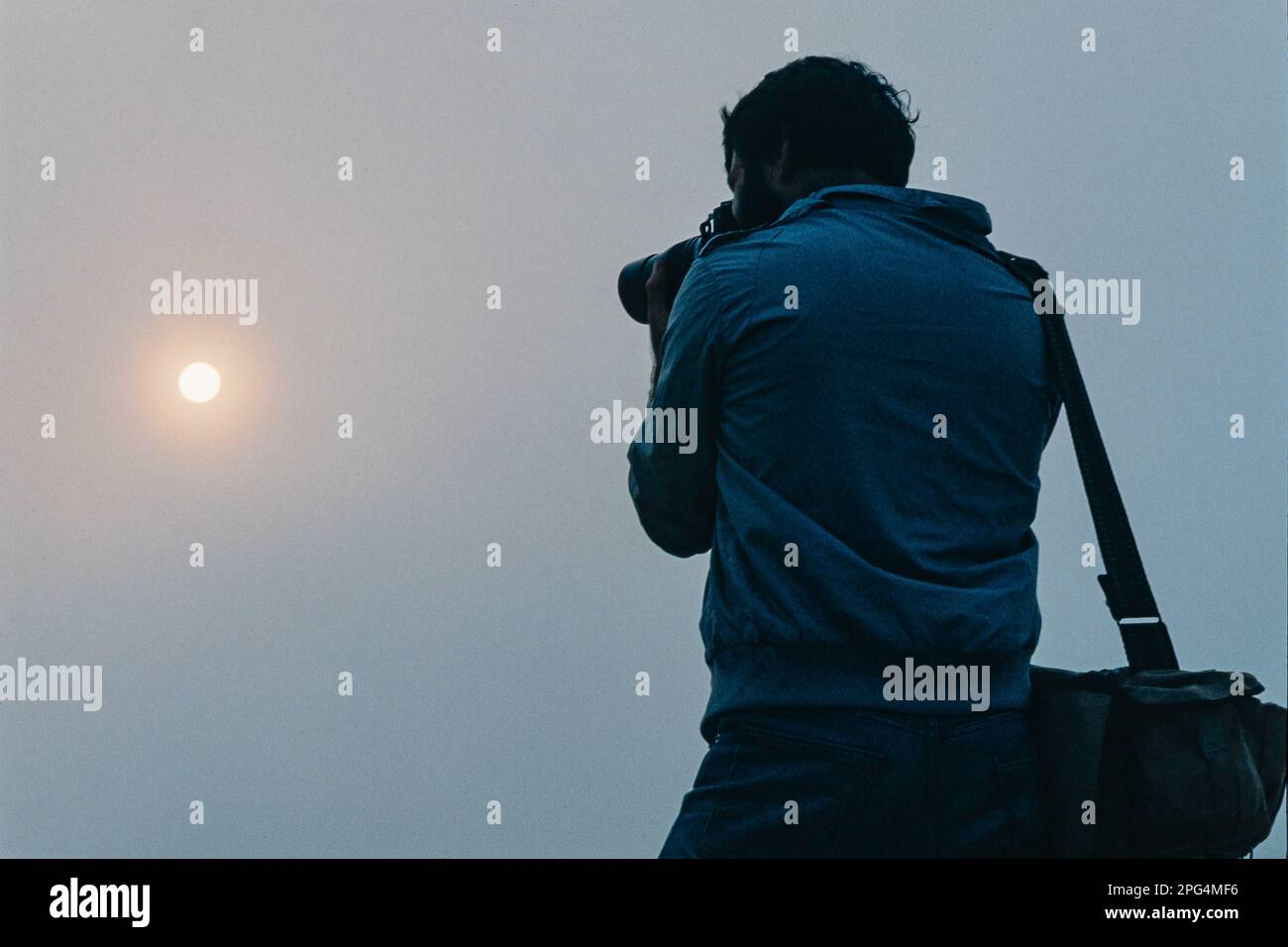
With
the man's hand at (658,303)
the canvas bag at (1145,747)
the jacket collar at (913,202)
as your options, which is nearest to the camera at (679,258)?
the man's hand at (658,303)

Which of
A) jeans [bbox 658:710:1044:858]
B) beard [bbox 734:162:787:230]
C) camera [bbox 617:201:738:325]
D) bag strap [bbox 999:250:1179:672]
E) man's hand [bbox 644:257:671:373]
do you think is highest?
beard [bbox 734:162:787:230]

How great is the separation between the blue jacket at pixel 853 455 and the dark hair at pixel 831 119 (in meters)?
0.09

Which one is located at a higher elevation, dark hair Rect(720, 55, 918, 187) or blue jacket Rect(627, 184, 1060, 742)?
dark hair Rect(720, 55, 918, 187)

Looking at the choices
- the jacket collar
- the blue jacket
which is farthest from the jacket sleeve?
the jacket collar

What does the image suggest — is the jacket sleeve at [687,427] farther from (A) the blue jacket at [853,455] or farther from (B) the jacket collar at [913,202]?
(B) the jacket collar at [913,202]

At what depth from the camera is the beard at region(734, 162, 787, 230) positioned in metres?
1.17

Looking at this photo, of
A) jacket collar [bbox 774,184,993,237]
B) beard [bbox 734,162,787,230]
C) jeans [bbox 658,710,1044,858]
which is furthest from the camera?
beard [bbox 734,162,787,230]

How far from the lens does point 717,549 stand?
1.01 m

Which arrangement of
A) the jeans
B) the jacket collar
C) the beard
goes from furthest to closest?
the beard, the jacket collar, the jeans

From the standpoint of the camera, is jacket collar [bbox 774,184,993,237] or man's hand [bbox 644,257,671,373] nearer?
jacket collar [bbox 774,184,993,237]

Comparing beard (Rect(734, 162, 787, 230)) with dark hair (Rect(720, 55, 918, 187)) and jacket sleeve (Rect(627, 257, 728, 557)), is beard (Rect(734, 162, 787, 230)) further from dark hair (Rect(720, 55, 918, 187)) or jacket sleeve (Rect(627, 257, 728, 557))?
jacket sleeve (Rect(627, 257, 728, 557))
